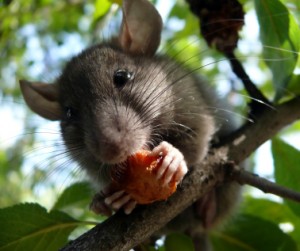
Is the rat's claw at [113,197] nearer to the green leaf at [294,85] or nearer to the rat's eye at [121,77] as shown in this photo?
the rat's eye at [121,77]

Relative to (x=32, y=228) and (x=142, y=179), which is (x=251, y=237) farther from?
(x=32, y=228)

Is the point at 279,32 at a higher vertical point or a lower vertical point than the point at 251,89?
higher

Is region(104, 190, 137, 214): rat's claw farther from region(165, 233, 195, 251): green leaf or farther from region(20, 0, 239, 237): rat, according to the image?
region(165, 233, 195, 251): green leaf

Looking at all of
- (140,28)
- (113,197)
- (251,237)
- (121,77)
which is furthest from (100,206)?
(140,28)

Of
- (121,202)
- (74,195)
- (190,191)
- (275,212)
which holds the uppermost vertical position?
(190,191)

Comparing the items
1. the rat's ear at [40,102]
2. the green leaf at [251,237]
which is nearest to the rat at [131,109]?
the rat's ear at [40,102]

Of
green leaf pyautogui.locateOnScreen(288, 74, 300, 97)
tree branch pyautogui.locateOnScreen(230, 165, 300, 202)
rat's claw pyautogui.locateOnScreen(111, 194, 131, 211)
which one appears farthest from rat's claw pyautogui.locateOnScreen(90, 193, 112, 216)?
green leaf pyautogui.locateOnScreen(288, 74, 300, 97)
